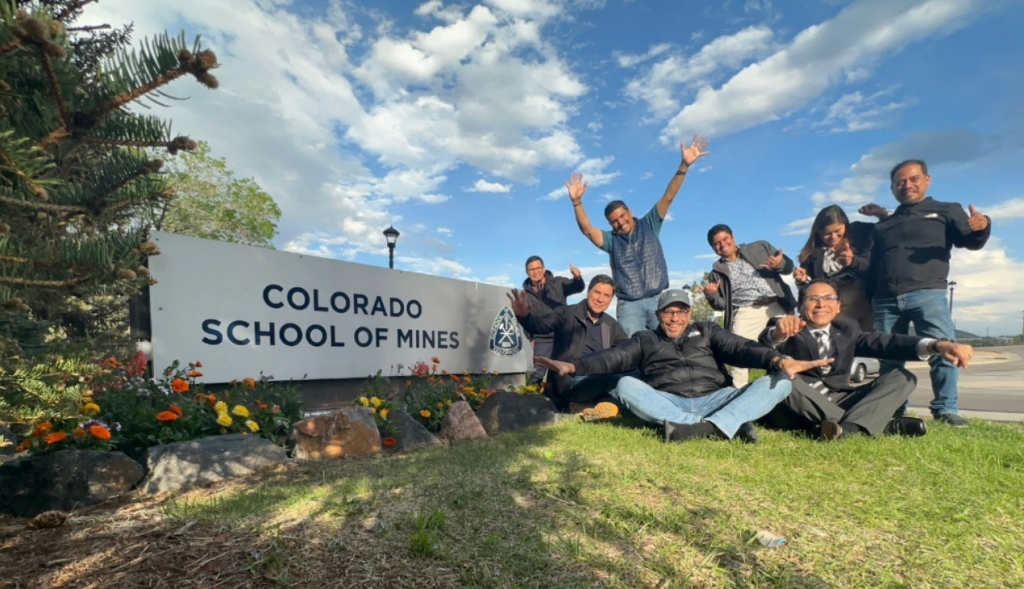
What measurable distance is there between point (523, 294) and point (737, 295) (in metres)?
2.18

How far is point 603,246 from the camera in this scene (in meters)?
5.34

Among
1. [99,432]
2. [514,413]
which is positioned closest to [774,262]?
[514,413]

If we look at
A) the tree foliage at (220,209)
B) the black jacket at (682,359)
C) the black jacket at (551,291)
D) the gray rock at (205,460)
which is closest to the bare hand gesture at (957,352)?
the black jacket at (682,359)

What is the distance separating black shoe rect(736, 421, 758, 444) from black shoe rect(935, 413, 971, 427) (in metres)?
2.21

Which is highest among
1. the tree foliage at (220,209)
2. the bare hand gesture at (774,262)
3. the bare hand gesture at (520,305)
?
the tree foliage at (220,209)

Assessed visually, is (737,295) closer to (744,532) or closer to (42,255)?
(744,532)

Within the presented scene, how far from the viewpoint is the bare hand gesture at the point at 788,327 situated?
3701mm

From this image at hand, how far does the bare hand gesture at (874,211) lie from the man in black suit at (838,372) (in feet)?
4.91

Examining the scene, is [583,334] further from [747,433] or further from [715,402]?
[747,433]

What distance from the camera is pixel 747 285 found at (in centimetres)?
483

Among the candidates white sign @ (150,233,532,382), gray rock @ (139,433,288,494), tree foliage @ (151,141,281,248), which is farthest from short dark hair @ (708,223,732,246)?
tree foliage @ (151,141,281,248)

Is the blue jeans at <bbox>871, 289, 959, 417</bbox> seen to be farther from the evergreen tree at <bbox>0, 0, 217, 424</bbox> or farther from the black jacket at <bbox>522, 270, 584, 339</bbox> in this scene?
the evergreen tree at <bbox>0, 0, 217, 424</bbox>

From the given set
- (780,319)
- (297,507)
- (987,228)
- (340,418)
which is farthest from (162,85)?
(987,228)

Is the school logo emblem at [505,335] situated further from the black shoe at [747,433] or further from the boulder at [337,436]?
the black shoe at [747,433]
